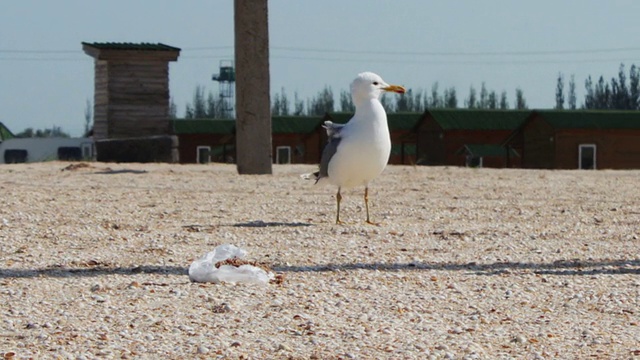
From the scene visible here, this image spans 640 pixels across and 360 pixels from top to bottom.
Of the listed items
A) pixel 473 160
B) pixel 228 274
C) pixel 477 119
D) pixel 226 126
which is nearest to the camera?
pixel 228 274

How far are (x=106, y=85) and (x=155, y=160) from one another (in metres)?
4.24

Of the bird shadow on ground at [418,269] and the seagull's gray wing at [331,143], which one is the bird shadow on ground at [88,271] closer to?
the bird shadow on ground at [418,269]

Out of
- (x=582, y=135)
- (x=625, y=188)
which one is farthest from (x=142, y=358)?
(x=582, y=135)

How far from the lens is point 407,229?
33.9ft

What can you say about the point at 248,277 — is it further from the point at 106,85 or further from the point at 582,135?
the point at 582,135

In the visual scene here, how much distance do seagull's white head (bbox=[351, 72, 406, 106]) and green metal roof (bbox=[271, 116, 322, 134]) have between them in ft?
133

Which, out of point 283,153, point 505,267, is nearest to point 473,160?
point 283,153

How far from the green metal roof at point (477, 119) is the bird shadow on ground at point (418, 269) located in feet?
127

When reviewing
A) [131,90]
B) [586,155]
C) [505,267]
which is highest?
[131,90]

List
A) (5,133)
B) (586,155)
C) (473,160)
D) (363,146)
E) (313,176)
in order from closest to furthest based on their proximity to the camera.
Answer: (363,146)
(313,176)
(586,155)
(473,160)
(5,133)

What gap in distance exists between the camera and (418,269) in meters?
7.76

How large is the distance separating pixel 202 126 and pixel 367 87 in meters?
41.9

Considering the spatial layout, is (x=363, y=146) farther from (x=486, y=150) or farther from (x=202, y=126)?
(x=202, y=126)

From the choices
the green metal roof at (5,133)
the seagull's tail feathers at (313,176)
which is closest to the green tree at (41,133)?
the green metal roof at (5,133)
